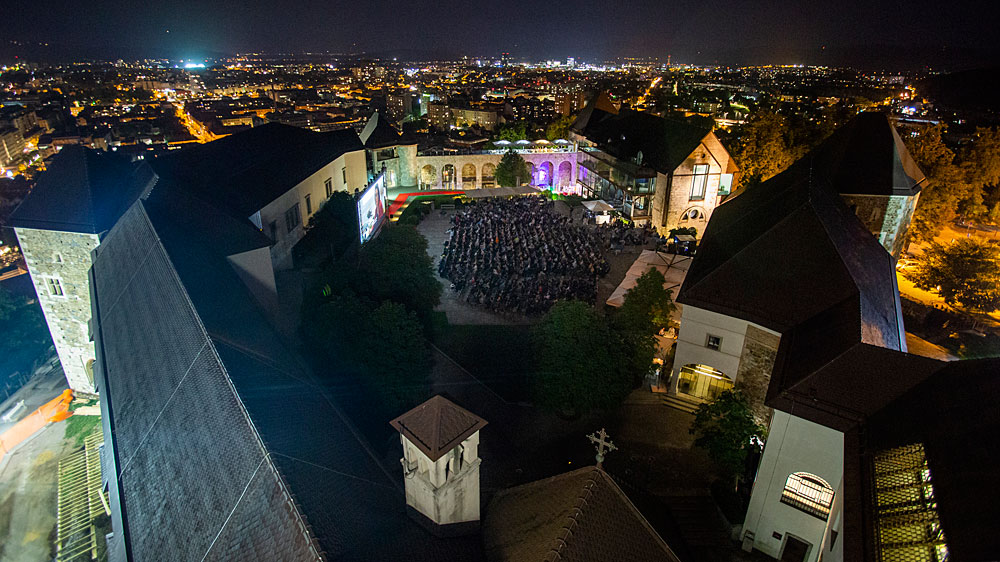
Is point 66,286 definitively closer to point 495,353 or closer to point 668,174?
point 495,353

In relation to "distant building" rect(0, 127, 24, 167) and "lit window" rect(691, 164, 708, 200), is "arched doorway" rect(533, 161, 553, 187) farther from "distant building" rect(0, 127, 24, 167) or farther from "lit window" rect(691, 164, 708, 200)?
"distant building" rect(0, 127, 24, 167)

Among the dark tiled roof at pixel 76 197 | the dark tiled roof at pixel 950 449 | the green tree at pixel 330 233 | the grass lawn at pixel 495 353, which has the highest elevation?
the dark tiled roof at pixel 76 197

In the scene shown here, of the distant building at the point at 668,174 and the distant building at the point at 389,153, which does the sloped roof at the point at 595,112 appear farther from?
the distant building at the point at 389,153

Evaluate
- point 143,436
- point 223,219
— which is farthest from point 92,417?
point 143,436

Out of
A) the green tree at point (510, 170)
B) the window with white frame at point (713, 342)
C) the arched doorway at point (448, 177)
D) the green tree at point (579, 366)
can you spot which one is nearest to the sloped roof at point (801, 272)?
the window with white frame at point (713, 342)

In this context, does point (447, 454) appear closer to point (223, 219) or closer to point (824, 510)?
point (824, 510)

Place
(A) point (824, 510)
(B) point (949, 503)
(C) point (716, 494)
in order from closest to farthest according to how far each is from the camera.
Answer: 1. (B) point (949, 503)
2. (A) point (824, 510)
3. (C) point (716, 494)

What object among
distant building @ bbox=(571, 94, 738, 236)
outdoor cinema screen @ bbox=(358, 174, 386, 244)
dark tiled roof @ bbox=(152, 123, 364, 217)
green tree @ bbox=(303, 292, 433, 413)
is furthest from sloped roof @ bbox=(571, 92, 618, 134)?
green tree @ bbox=(303, 292, 433, 413)

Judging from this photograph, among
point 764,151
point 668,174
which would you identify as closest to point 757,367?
point 668,174
